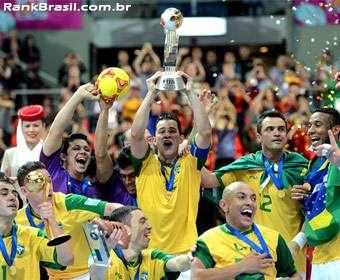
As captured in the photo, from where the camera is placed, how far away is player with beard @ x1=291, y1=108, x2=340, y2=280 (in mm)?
6793

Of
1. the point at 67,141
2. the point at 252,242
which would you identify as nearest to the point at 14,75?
the point at 67,141

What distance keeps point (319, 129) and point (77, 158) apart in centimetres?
241

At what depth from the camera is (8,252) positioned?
20.9ft

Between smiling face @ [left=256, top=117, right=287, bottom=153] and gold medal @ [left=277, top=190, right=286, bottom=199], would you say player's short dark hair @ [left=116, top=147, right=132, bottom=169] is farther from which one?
gold medal @ [left=277, top=190, right=286, bottom=199]

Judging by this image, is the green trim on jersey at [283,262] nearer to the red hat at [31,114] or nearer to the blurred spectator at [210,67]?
the red hat at [31,114]

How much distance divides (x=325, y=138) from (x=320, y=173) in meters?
0.33

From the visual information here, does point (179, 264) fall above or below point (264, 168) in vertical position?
below

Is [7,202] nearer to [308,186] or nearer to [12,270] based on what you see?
[12,270]

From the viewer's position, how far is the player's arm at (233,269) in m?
5.58

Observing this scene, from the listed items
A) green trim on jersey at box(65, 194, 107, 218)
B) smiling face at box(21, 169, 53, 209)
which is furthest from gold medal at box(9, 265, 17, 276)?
green trim on jersey at box(65, 194, 107, 218)

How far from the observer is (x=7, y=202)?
6.36m

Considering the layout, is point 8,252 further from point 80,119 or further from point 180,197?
point 80,119

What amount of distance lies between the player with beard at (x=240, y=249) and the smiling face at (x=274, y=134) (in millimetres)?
1603

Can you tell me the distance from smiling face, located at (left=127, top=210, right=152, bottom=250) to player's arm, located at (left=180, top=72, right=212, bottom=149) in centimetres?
140
